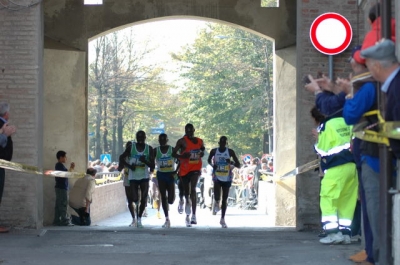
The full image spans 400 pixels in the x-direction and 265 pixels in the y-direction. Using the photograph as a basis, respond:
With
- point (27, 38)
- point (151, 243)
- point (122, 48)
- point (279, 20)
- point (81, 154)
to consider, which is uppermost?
point (122, 48)

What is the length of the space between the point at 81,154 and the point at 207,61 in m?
32.1

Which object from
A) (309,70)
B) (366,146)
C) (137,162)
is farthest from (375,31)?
(137,162)

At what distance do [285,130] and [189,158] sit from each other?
410cm

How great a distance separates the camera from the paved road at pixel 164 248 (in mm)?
9945

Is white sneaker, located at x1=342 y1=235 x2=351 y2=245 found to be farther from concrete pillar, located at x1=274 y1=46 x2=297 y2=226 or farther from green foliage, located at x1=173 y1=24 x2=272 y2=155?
green foliage, located at x1=173 y1=24 x2=272 y2=155

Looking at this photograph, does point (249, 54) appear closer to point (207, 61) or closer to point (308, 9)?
point (207, 61)

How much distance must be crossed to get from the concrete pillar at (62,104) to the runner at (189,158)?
3733mm

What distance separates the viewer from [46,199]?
20391 millimetres

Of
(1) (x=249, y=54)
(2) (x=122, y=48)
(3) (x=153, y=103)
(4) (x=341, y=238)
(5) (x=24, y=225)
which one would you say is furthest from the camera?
(3) (x=153, y=103)

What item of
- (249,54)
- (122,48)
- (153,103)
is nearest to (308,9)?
(249,54)

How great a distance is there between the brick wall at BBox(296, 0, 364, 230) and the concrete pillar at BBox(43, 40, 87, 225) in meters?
7.11

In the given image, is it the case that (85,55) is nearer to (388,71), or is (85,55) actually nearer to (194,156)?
(194,156)

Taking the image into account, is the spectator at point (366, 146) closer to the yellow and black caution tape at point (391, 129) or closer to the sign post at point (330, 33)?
the yellow and black caution tape at point (391, 129)

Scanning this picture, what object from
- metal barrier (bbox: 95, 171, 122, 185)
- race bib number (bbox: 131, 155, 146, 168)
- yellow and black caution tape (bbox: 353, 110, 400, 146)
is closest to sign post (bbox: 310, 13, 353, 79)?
race bib number (bbox: 131, 155, 146, 168)
